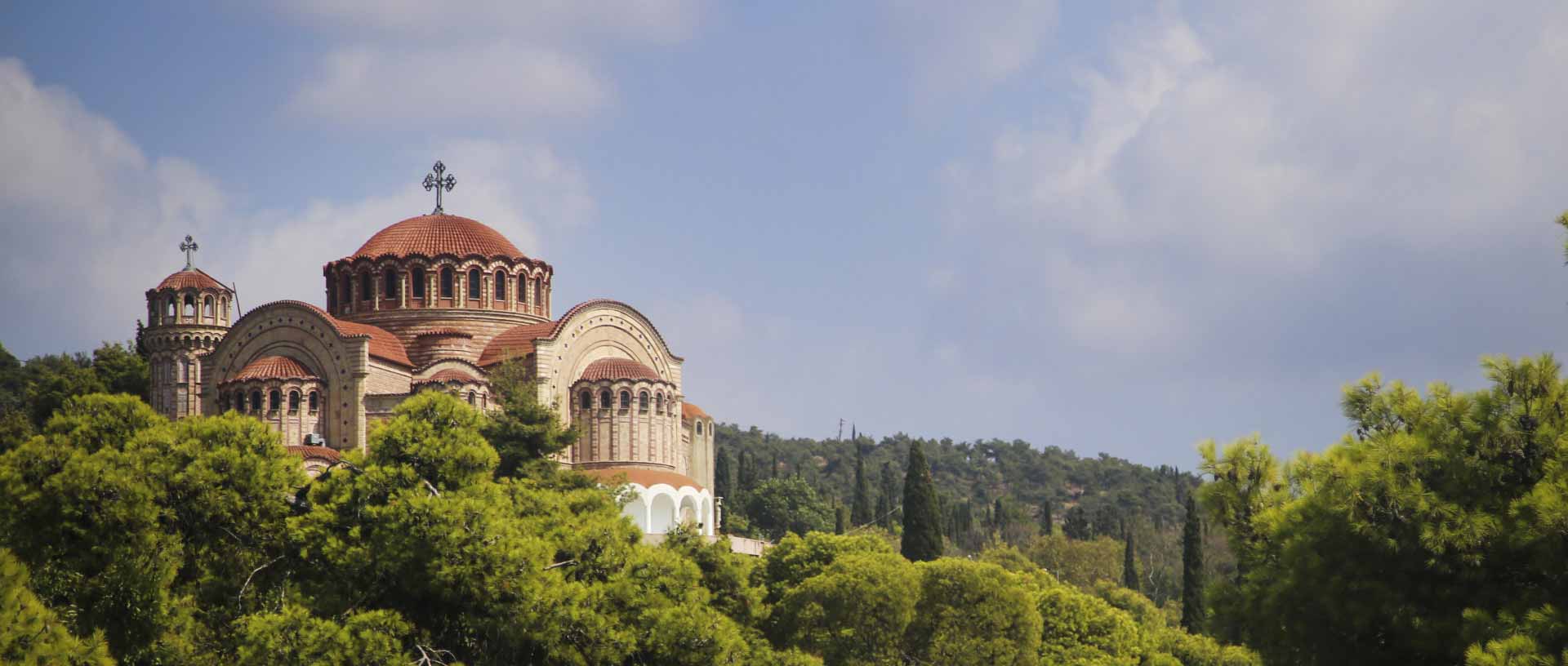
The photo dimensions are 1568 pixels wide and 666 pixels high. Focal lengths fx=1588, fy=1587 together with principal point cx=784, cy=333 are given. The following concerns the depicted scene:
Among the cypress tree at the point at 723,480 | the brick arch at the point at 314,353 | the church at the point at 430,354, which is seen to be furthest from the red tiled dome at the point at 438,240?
the cypress tree at the point at 723,480

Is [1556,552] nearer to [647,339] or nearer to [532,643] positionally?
[532,643]

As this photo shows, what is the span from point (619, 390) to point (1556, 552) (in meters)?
32.5

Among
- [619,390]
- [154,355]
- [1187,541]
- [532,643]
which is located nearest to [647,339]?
[619,390]

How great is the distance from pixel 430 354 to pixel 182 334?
25.1ft

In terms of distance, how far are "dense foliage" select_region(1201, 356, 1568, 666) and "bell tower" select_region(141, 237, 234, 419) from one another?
36662 millimetres

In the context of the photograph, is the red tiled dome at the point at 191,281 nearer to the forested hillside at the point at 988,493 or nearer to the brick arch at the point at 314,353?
the brick arch at the point at 314,353

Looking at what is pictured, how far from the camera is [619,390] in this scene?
47.3 m

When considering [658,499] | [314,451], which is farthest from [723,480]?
[314,451]

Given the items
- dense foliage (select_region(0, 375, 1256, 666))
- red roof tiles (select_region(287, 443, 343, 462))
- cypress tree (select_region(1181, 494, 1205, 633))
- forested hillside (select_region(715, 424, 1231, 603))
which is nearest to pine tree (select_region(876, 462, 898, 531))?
forested hillside (select_region(715, 424, 1231, 603))

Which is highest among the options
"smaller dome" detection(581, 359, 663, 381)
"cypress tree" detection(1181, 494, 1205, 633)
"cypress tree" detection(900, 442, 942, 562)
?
"smaller dome" detection(581, 359, 663, 381)

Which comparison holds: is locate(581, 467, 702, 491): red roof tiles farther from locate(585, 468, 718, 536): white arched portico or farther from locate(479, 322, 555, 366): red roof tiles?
locate(479, 322, 555, 366): red roof tiles

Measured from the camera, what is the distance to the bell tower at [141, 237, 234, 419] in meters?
48.4

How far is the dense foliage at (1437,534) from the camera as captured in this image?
704 inches

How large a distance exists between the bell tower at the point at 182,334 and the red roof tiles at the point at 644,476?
12636 mm
